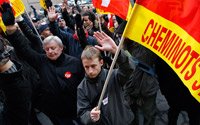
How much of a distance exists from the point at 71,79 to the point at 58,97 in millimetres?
360

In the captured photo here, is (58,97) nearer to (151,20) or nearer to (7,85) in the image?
(7,85)

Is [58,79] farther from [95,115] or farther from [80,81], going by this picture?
[95,115]

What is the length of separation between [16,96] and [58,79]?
92 centimetres

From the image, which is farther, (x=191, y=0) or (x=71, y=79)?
(x=71, y=79)

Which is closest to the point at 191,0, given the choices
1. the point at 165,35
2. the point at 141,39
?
the point at 165,35

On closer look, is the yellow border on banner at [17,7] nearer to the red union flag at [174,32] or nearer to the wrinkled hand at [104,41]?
the wrinkled hand at [104,41]

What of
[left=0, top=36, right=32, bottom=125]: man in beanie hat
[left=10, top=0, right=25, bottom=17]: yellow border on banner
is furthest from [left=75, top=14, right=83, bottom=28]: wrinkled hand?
[left=0, top=36, right=32, bottom=125]: man in beanie hat

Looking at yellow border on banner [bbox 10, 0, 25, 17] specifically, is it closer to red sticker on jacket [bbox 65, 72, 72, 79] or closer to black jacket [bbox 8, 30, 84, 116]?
black jacket [bbox 8, 30, 84, 116]

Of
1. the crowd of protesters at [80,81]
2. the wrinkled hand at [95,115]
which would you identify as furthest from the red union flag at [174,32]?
the wrinkled hand at [95,115]

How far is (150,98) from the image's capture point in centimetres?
240

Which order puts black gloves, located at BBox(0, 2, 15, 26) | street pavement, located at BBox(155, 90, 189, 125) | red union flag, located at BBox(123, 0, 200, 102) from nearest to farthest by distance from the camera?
1. red union flag, located at BBox(123, 0, 200, 102)
2. black gloves, located at BBox(0, 2, 15, 26)
3. street pavement, located at BBox(155, 90, 189, 125)

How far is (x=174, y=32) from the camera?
1.17 metres

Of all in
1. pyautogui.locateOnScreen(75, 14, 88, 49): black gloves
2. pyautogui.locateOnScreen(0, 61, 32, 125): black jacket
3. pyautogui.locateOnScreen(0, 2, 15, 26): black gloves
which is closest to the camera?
pyautogui.locateOnScreen(0, 61, 32, 125): black jacket

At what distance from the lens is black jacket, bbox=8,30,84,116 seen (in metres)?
2.32
